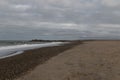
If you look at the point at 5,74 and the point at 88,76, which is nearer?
the point at 88,76

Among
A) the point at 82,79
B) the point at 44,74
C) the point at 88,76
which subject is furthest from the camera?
the point at 44,74

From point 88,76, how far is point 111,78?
1.19 meters

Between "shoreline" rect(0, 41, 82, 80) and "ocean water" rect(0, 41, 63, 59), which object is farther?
"ocean water" rect(0, 41, 63, 59)

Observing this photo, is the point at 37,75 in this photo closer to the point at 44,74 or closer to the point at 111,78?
the point at 44,74

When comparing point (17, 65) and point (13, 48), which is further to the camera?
point (13, 48)

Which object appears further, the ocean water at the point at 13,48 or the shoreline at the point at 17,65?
the ocean water at the point at 13,48

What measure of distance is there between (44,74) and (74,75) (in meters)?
1.77

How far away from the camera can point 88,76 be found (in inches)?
480

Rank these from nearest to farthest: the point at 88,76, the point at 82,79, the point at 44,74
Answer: the point at 82,79 → the point at 88,76 → the point at 44,74

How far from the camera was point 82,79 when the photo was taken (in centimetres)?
1138

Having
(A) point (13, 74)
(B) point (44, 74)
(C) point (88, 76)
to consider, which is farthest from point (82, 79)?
(A) point (13, 74)

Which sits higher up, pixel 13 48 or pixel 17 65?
pixel 13 48

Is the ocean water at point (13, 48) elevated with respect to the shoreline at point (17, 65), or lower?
elevated

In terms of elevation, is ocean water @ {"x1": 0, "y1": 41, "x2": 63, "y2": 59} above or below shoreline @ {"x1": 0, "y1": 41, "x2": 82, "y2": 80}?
above
